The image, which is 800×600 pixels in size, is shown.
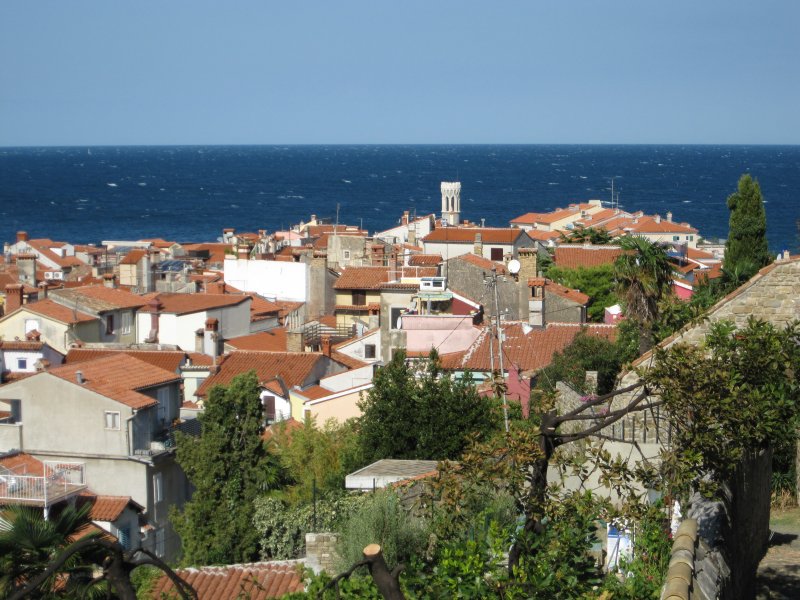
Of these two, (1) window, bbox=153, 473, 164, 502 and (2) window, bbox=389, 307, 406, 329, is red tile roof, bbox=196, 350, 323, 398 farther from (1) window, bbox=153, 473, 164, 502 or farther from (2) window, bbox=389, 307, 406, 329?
(1) window, bbox=153, 473, 164, 502

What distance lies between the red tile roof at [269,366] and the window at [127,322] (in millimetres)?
7925

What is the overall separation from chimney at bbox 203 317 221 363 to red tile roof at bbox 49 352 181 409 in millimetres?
8434

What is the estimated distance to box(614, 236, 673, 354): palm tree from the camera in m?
25.6

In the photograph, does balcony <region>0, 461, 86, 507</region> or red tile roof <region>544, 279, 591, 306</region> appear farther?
red tile roof <region>544, 279, 591, 306</region>

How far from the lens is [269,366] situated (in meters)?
31.6

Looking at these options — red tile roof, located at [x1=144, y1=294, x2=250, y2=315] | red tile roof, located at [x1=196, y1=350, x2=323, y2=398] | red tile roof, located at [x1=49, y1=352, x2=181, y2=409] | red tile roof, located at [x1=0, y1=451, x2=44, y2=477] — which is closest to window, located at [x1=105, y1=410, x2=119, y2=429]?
red tile roof, located at [x1=49, y1=352, x2=181, y2=409]

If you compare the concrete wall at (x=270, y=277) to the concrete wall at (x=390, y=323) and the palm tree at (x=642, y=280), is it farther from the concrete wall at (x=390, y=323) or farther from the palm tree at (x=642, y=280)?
the palm tree at (x=642, y=280)

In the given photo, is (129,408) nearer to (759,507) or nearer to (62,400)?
(62,400)

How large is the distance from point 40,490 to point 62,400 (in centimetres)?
376

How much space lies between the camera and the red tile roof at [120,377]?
2388 cm

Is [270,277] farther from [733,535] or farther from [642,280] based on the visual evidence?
[733,535]

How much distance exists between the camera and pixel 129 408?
23.3 meters

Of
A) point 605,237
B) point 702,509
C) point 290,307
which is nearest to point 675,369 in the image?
point 702,509

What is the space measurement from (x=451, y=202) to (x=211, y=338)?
54.5m
